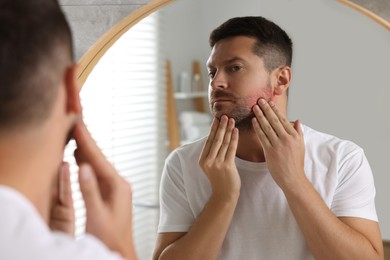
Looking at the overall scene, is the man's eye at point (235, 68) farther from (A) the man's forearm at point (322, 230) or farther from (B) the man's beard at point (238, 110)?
(A) the man's forearm at point (322, 230)

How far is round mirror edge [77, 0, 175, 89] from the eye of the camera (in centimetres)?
90

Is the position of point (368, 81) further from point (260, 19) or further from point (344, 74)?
point (260, 19)

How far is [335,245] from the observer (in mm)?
784

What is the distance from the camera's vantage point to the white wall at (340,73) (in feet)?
A: 3.01

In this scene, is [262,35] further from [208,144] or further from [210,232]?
[210,232]

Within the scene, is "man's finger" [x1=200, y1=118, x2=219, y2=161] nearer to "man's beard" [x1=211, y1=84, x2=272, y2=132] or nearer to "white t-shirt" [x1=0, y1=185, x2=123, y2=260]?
"man's beard" [x1=211, y1=84, x2=272, y2=132]

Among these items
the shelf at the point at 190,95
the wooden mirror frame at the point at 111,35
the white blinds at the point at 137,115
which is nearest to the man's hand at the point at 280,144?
the wooden mirror frame at the point at 111,35

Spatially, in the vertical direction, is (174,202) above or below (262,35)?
below

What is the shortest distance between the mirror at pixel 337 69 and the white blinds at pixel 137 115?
85 centimetres

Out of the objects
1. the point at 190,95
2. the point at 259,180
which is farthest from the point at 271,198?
the point at 190,95

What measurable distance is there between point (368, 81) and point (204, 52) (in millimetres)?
929

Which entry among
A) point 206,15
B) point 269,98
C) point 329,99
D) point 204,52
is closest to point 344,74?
point 329,99

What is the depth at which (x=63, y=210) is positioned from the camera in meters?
0.56

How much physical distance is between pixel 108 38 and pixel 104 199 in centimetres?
47
